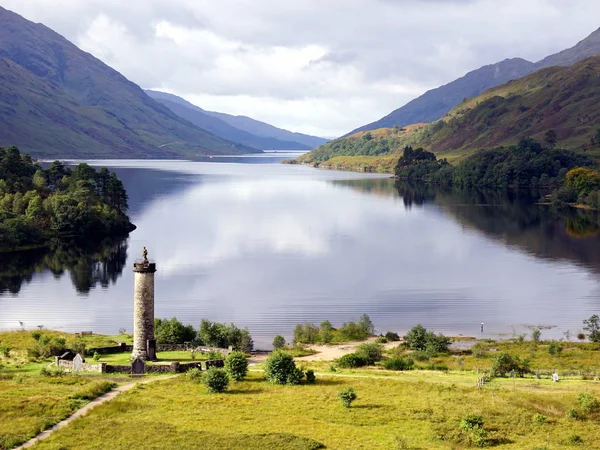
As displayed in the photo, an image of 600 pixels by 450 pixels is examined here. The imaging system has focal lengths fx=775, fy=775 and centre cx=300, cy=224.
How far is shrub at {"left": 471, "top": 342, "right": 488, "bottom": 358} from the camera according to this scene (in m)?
64.1

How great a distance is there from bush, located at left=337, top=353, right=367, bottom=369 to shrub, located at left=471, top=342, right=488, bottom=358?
36.1 ft

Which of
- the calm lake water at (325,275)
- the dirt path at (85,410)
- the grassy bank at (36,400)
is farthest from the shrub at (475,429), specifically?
the calm lake water at (325,275)

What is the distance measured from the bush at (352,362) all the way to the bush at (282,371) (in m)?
8.11

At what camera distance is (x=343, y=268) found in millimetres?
110812

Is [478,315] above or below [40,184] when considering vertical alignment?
below

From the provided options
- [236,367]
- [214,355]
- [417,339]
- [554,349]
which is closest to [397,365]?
[417,339]

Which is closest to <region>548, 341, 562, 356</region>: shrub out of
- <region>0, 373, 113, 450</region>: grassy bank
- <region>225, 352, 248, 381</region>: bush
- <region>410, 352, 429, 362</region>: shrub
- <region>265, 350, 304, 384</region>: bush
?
<region>410, 352, 429, 362</region>: shrub

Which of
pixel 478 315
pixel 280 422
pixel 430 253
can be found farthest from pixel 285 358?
pixel 430 253

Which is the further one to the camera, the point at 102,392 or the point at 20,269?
the point at 20,269

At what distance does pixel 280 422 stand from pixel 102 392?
491 inches

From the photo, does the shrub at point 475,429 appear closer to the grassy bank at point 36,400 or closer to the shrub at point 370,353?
the shrub at point 370,353

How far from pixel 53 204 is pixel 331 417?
9961 cm

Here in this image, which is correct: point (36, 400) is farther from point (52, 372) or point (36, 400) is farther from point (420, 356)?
point (420, 356)

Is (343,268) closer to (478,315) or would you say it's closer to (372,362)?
(478,315)
